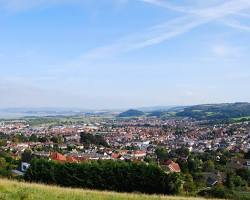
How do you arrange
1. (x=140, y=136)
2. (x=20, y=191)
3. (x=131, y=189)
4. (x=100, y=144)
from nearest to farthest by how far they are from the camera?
(x=20, y=191)
(x=131, y=189)
(x=100, y=144)
(x=140, y=136)

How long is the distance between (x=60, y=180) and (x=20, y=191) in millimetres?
9913

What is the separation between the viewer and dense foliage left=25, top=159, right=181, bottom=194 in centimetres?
1870

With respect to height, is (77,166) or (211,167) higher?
(77,166)

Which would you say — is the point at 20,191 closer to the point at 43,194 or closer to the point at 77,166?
the point at 43,194

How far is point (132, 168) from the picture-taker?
64.5 ft

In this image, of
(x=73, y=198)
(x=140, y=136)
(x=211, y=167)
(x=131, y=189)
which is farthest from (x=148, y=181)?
(x=140, y=136)

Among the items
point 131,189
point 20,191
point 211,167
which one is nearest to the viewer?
point 20,191

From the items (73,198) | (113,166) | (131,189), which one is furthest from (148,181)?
(73,198)

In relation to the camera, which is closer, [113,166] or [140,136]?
[113,166]

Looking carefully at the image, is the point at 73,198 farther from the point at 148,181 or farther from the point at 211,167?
the point at 211,167

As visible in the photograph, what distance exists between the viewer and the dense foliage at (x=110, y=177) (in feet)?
61.4

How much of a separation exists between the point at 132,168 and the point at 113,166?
0.88 m

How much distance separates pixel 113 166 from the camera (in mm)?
20109

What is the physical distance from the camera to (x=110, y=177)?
63.4ft
